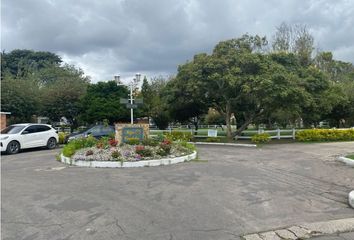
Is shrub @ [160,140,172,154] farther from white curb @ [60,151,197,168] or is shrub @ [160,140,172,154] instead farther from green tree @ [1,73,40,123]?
green tree @ [1,73,40,123]

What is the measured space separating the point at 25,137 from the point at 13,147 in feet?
2.91

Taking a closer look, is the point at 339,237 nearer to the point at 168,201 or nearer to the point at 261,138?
the point at 168,201

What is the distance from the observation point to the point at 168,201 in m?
7.24

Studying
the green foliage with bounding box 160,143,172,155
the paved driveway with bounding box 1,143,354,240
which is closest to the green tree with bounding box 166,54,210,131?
the green foliage with bounding box 160,143,172,155

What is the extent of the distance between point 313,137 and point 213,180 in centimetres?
1681

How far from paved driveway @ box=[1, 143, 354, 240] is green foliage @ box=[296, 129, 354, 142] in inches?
509

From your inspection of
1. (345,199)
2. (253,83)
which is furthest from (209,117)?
(345,199)

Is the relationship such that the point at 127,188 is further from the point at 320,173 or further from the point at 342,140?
the point at 342,140

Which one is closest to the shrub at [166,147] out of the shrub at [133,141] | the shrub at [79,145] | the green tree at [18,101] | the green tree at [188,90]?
the shrub at [133,141]

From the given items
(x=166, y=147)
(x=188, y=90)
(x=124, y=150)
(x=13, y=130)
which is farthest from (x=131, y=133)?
(x=188, y=90)

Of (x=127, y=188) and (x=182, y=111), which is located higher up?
(x=182, y=111)

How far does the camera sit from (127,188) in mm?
8602

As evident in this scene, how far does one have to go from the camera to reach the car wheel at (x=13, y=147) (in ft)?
59.7

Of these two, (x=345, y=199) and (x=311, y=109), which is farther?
(x=311, y=109)
